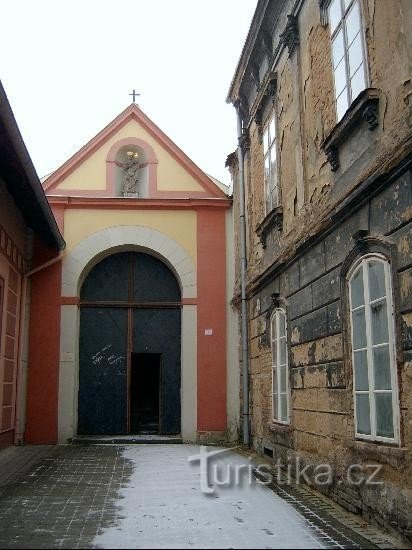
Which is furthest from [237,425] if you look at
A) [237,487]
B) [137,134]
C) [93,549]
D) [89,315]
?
[93,549]

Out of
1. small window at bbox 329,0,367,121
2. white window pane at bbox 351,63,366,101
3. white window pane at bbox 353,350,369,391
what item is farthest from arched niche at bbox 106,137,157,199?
white window pane at bbox 353,350,369,391

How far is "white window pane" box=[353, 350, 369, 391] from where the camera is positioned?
616 cm

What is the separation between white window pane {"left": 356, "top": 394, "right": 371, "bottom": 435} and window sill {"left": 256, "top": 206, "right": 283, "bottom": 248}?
12.1ft

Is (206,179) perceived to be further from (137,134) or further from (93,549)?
(93,549)

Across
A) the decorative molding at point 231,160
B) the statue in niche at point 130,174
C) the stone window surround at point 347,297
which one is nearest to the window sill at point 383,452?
the stone window surround at point 347,297

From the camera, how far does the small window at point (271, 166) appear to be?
9875mm

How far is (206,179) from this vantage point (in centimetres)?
1411

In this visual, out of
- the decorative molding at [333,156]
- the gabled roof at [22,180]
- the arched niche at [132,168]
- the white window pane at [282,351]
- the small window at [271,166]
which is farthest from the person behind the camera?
the arched niche at [132,168]

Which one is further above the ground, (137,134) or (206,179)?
(137,134)

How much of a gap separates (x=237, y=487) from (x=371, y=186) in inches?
160

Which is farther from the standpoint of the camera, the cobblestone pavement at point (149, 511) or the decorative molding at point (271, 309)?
the decorative molding at point (271, 309)

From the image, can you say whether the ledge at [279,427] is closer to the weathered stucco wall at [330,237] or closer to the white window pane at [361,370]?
the weathered stucco wall at [330,237]

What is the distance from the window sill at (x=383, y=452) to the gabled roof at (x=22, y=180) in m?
5.04

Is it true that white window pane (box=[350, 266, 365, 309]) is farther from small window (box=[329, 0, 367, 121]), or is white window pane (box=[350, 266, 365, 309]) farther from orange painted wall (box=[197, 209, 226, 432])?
orange painted wall (box=[197, 209, 226, 432])
